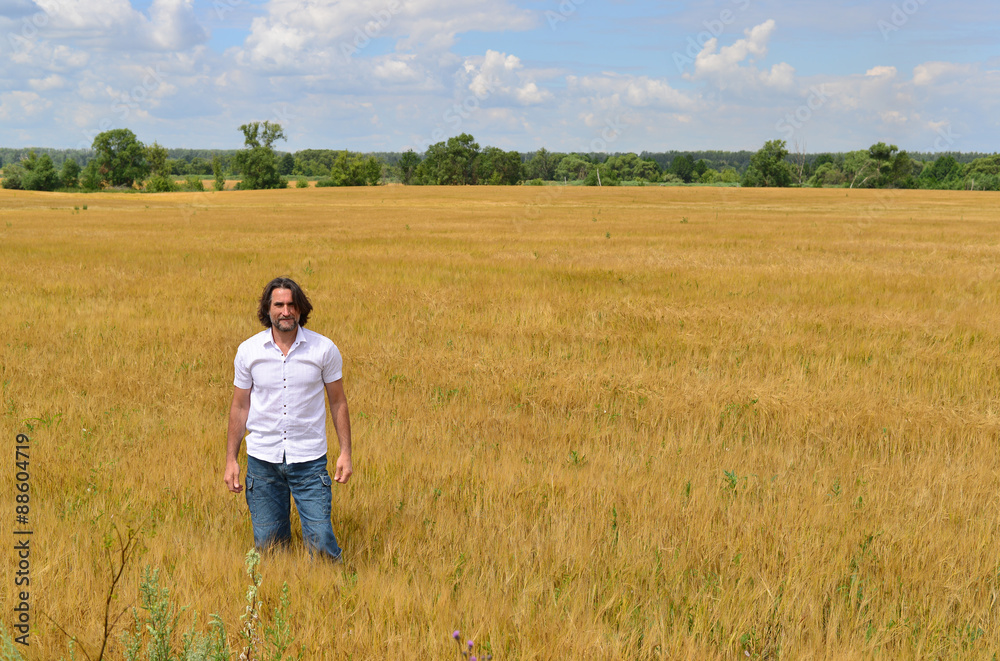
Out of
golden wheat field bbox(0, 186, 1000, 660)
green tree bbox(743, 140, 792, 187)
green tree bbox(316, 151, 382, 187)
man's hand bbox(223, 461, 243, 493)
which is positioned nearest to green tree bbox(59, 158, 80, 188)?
green tree bbox(316, 151, 382, 187)

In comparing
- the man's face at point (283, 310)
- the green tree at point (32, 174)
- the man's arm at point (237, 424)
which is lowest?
the man's arm at point (237, 424)

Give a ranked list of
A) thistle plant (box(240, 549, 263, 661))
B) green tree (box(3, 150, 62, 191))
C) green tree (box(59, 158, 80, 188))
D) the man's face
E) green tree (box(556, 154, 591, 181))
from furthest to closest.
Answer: green tree (box(556, 154, 591, 181)), green tree (box(59, 158, 80, 188)), green tree (box(3, 150, 62, 191)), the man's face, thistle plant (box(240, 549, 263, 661))

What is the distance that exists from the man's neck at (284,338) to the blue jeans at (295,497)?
65 centimetres

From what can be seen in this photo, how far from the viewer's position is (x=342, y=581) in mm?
3656

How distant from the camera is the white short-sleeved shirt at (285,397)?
3.84 m

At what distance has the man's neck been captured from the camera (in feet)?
12.8

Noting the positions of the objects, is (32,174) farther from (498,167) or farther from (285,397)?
(285,397)

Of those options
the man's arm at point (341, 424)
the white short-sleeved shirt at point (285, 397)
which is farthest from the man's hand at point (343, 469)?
the white short-sleeved shirt at point (285, 397)

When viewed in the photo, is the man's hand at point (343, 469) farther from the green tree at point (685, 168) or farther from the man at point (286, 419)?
the green tree at point (685, 168)

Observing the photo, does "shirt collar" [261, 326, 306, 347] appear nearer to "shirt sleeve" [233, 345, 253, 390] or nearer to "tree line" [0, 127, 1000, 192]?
"shirt sleeve" [233, 345, 253, 390]

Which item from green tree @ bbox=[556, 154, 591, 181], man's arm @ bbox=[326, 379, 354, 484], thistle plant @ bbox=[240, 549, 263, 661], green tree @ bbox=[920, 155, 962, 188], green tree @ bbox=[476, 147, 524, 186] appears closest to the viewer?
thistle plant @ bbox=[240, 549, 263, 661]

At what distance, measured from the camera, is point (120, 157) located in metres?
129

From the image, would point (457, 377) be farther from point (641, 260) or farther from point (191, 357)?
point (641, 260)

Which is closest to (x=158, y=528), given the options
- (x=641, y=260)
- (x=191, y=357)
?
(x=191, y=357)
